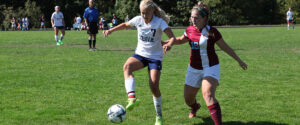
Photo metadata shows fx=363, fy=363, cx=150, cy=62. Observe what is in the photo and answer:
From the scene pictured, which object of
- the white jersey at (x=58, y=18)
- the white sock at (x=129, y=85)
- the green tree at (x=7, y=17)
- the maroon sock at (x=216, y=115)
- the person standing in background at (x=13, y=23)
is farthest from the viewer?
the green tree at (x=7, y=17)

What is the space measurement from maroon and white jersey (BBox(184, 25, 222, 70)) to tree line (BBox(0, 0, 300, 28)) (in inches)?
2112

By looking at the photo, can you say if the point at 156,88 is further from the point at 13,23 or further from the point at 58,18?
the point at 13,23

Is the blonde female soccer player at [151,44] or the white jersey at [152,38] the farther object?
the white jersey at [152,38]

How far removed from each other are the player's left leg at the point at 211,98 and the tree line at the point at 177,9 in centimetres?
5402

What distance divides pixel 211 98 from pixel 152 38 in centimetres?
150

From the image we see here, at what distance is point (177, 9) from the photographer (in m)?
63.4

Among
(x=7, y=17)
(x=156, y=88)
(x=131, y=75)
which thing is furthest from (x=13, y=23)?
(x=156, y=88)

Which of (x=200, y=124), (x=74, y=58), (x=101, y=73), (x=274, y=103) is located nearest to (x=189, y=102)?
(x=200, y=124)

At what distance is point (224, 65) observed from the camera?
11.9m

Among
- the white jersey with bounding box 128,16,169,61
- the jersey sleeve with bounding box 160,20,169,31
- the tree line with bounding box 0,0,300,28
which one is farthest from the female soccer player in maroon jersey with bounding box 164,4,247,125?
the tree line with bounding box 0,0,300,28

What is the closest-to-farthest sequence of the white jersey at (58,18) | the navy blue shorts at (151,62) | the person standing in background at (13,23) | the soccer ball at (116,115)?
1. the soccer ball at (116,115)
2. the navy blue shorts at (151,62)
3. the white jersey at (58,18)
4. the person standing in background at (13,23)

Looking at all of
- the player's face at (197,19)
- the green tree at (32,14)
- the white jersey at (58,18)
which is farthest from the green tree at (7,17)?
the player's face at (197,19)

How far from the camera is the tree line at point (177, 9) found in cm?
5781

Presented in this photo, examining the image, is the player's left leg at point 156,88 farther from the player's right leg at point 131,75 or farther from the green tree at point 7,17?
the green tree at point 7,17
